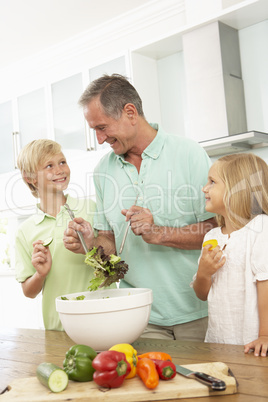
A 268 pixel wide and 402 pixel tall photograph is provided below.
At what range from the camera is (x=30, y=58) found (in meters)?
5.09

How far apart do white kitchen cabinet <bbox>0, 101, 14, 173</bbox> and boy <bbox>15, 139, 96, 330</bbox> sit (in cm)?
303

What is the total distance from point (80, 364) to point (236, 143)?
7.61 feet

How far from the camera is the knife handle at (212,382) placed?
0.96 m

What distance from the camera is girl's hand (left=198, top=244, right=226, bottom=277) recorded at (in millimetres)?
1474

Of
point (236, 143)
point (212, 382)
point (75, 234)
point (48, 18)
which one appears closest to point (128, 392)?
point (212, 382)

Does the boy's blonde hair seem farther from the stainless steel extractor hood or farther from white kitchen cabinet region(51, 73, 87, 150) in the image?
white kitchen cabinet region(51, 73, 87, 150)

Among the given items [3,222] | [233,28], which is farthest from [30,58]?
[233,28]

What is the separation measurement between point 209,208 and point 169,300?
0.37 meters

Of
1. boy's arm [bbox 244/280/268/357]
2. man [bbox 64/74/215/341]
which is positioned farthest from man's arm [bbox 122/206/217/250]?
boy's arm [bbox 244/280/268/357]

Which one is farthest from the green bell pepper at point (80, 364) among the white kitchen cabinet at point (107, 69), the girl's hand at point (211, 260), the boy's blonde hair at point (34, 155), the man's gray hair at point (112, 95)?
the white kitchen cabinet at point (107, 69)

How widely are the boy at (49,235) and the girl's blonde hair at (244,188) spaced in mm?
637

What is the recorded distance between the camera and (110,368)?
38.3 inches

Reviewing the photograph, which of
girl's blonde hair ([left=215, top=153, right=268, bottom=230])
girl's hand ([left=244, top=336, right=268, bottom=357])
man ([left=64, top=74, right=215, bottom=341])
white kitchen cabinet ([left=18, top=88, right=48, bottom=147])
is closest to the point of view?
girl's hand ([left=244, top=336, right=268, bottom=357])

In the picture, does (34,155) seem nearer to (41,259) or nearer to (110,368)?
(41,259)
